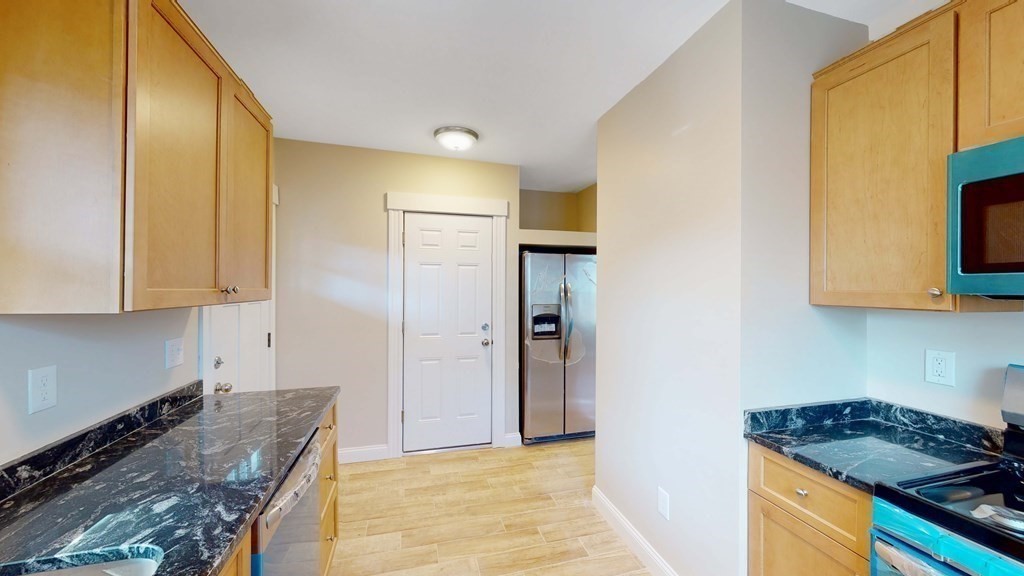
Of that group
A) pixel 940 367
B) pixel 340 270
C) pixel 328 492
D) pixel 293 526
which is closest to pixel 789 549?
pixel 940 367

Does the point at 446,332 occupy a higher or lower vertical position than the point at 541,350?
higher

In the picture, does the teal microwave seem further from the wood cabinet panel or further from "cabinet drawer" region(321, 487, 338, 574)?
"cabinet drawer" region(321, 487, 338, 574)

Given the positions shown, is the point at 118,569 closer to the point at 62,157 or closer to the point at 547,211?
the point at 62,157

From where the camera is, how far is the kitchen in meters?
1.00

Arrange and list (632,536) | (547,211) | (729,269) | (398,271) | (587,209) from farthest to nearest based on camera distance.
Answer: (547,211)
(587,209)
(398,271)
(632,536)
(729,269)

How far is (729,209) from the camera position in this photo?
148 centimetres

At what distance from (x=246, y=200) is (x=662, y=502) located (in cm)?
234

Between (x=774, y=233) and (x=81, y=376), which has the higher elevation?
(x=774, y=233)

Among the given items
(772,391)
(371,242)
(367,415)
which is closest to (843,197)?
(772,391)

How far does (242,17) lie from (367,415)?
2638mm

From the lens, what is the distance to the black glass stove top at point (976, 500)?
2.73 feet

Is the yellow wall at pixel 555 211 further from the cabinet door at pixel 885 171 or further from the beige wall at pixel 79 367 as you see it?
the beige wall at pixel 79 367

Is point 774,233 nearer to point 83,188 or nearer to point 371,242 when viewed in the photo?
point 83,188

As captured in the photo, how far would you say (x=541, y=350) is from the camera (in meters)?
3.43
